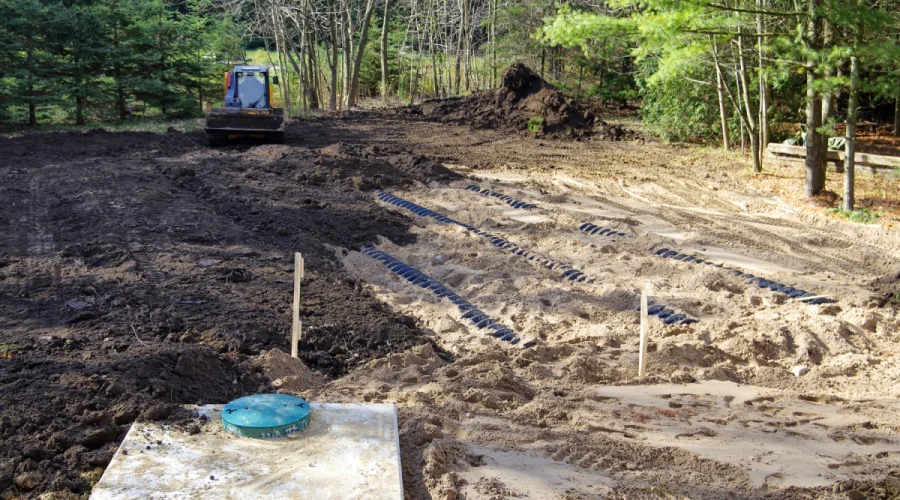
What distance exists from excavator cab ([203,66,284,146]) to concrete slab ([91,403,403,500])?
13.2 metres

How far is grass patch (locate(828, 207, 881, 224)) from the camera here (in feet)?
38.0

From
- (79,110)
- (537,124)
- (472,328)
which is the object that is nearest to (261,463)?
(472,328)

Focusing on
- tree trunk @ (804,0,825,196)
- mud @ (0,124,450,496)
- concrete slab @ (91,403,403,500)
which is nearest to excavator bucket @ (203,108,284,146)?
mud @ (0,124,450,496)

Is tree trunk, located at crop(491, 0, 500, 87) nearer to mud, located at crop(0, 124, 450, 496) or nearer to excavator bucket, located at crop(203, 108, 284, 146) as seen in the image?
excavator bucket, located at crop(203, 108, 284, 146)

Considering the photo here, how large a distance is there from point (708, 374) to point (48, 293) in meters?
6.11

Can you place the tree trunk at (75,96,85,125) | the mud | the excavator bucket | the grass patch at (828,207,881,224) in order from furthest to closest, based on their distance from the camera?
1. the tree trunk at (75,96,85,125)
2. the excavator bucket
3. the grass patch at (828,207,881,224)
4. the mud

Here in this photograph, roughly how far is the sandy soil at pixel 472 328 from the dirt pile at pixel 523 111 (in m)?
7.50

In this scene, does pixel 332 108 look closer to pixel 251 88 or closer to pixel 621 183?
pixel 251 88

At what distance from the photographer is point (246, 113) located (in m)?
17.0

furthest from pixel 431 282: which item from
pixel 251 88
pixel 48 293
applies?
pixel 251 88

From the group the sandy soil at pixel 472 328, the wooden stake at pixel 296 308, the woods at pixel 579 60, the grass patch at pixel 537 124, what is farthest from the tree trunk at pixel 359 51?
the wooden stake at pixel 296 308

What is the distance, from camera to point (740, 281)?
8.72 meters

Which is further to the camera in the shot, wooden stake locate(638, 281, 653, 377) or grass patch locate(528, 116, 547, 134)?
grass patch locate(528, 116, 547, 134)

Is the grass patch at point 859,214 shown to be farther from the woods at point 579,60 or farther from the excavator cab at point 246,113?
the excavator cab at point 246,113
